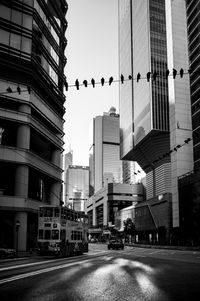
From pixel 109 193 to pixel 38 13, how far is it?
142m

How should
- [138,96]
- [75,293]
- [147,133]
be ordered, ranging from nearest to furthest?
1. [75,293]
2. [147,133]
3. [138,96]

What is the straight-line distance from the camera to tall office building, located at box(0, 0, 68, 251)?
4800 centimetres

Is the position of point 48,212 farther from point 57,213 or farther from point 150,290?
point 150,290

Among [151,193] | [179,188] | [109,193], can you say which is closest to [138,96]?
[151,193]

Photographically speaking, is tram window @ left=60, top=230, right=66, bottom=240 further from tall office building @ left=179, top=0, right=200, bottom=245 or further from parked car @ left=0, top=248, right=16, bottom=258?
tall office building @ left=179, top=0, right=200, bottom=245

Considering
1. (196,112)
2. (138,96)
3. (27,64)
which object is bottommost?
(27,64)

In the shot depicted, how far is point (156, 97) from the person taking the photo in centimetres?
12456

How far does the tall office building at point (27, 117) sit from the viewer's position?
4800cm

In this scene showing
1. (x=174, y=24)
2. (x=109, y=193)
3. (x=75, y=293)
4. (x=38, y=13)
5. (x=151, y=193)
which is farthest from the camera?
(x=109, y=193)

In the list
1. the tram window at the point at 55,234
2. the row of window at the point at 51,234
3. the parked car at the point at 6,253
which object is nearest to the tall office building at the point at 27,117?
the parked car at the point at 6,253

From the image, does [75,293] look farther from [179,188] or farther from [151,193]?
[151,193]

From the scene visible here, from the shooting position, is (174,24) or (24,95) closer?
(24,95)

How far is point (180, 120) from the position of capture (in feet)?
331

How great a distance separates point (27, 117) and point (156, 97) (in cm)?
8059
